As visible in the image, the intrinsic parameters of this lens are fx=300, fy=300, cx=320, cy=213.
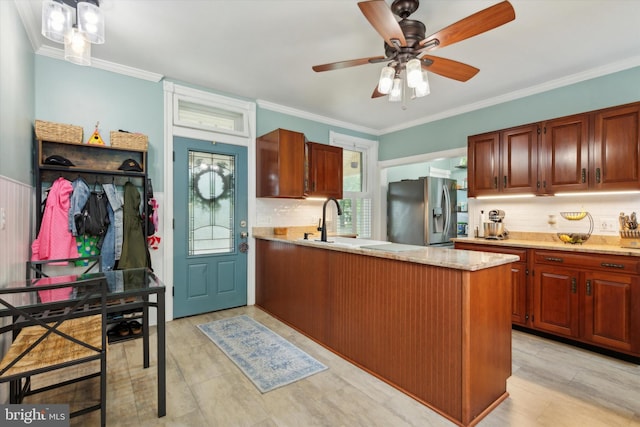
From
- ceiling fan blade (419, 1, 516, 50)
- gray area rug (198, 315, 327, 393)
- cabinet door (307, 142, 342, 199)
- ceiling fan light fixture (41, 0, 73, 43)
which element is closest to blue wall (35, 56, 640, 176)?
cabinet door (307, 142, 342, 199)

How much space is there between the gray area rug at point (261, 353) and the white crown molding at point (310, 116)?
284 cm

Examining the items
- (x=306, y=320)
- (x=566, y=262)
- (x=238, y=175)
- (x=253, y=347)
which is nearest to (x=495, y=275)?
(x=566, y=262)

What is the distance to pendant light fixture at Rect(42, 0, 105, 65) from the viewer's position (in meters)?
1.84

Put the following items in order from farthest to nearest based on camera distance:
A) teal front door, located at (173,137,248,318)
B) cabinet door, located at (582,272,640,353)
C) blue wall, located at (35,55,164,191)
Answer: teal front door, located at (173,137,248,318), blue wall, located at (35,55,164,191), cabinet door, located at (582,272,640,353)

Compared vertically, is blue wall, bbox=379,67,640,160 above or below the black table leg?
above

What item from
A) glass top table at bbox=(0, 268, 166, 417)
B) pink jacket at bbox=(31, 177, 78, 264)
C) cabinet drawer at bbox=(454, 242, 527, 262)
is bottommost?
glass top table at bbox=(0, 268, 166, 417)

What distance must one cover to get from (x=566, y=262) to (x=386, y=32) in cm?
268

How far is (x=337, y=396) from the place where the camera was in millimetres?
2039

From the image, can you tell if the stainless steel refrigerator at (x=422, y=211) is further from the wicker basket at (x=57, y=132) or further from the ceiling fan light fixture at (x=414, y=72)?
the wicker basket at (x=57, y=132)

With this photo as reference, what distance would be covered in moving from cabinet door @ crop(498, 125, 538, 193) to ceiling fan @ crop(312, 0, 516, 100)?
4.68ft

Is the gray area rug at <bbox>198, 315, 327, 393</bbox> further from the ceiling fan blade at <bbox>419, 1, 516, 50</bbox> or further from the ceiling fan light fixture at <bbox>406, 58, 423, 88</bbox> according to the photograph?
the ceiling fan blade at <bbox>419, 1, 516, 50</bbox>

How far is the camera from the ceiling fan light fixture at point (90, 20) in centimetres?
193

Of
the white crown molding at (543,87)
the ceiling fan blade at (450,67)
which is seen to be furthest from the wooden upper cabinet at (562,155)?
the ceiling fan blade at (450,67)

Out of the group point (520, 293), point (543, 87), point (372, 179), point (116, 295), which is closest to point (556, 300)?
point (520, 293)
